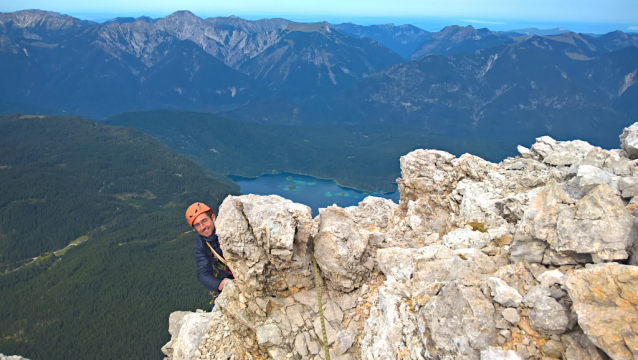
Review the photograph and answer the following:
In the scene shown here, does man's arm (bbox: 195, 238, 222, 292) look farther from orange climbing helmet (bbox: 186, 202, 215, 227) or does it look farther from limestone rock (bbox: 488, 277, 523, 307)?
limestone rock (bbox: 488, 277, 523, 307)

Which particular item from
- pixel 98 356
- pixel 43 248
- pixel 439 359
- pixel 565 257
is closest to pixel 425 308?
pixel 439 359

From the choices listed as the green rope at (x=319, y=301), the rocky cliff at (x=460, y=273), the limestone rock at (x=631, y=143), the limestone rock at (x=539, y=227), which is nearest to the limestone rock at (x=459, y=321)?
the rocky cliff at (x=460, y=273)

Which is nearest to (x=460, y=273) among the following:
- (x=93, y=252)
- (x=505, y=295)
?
(x=505, y=295)

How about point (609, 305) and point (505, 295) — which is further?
point (505, 295)

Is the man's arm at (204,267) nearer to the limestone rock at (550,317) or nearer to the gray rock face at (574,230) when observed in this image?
the gray rock face at (574,230)

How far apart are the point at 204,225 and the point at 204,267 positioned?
185 centimetres

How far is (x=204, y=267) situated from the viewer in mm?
14125

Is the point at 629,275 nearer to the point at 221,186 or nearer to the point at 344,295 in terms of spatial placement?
the point at 344,295

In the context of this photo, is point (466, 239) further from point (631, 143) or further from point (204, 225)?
point (204, 225)

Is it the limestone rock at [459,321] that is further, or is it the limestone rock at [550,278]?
the limestone rock at [550,278]

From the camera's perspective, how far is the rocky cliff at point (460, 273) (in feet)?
25.5

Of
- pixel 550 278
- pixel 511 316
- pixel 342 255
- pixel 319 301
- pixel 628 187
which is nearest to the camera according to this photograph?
pixel 511 316

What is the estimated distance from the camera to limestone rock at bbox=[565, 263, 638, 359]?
6852 millimetres

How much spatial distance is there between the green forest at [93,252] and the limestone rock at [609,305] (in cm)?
7677
